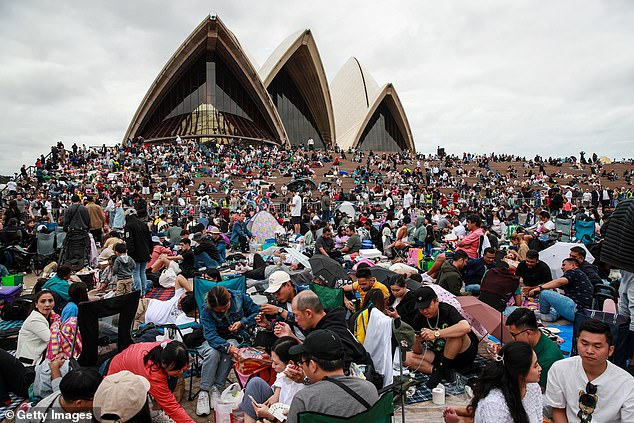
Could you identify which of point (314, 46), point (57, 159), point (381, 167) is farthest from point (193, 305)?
point (314, 46)

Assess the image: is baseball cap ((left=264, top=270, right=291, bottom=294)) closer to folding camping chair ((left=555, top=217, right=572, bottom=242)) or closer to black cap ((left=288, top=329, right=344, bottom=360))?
black cap ((left=288, top=329, right=344, bottom=360))

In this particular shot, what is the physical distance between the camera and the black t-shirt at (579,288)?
4984 millimetres

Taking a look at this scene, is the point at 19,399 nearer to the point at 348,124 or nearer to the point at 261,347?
the point at 261,347

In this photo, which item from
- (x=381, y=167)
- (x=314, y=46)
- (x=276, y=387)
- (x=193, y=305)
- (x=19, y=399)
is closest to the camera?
(x=276, y=387)

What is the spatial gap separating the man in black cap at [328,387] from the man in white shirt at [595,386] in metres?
1.25

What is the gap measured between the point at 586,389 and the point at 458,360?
148cm

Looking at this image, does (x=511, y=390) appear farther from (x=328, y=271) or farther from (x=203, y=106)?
(x=203, y=106)

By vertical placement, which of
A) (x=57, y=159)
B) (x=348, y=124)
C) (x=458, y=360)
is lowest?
(x=458, y=360)

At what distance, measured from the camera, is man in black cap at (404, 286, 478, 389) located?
3584 mm

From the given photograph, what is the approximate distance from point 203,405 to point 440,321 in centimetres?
211

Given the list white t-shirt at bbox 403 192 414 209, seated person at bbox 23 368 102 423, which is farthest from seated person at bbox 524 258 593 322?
white t-shirt at bbox 403 192 414 209

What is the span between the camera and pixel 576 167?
2741 cm

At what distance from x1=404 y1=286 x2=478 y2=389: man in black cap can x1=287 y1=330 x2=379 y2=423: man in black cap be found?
1.63 m

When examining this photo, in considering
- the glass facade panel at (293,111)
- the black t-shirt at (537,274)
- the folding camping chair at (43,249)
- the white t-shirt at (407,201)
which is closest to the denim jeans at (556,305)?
the black t-shirt at (537,274)
